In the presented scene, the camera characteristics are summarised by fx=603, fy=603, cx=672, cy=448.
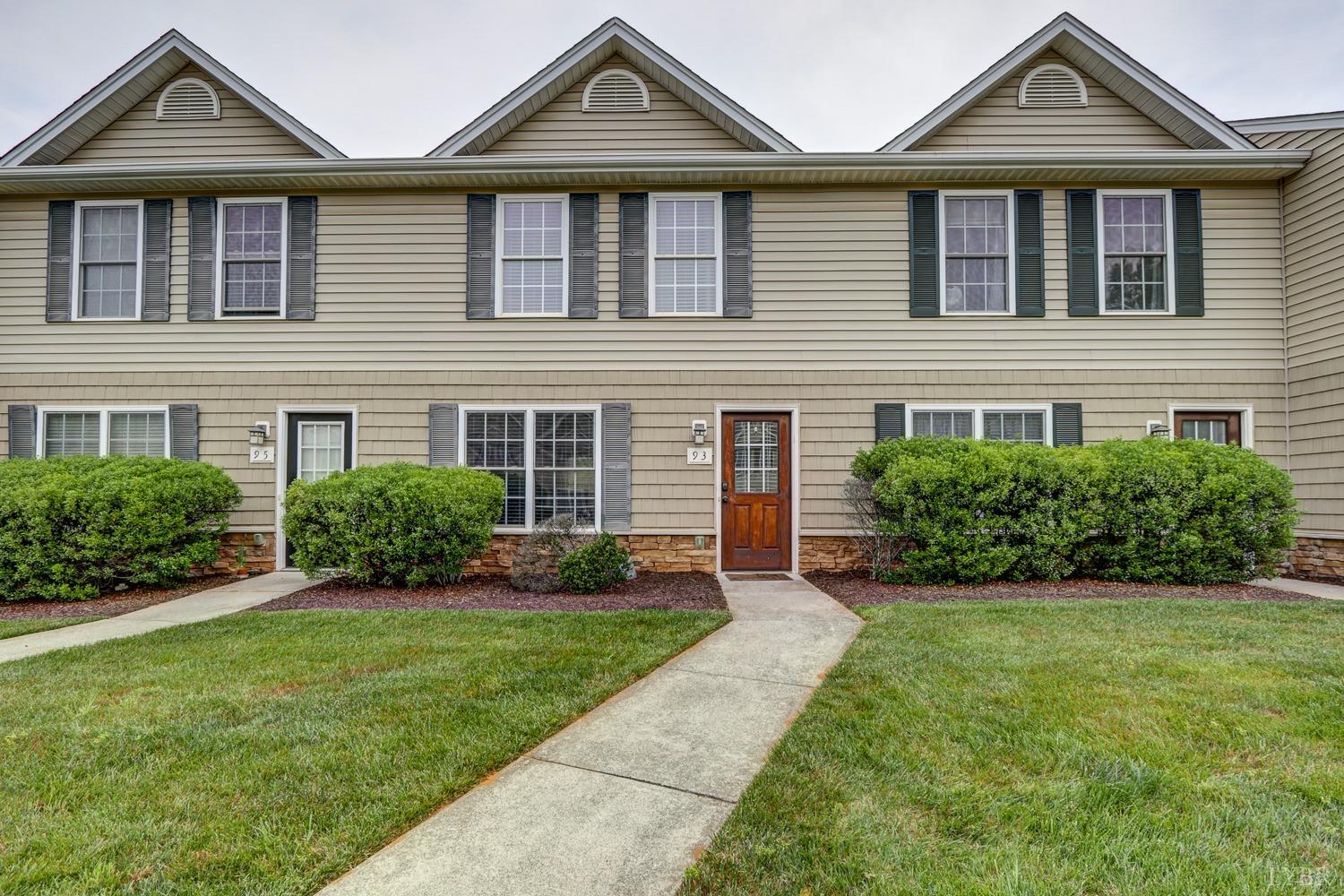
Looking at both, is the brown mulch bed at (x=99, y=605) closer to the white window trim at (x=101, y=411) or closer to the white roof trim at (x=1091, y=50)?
the white window trim at (x=101, y=411)

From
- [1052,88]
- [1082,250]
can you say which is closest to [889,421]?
[1082,250]

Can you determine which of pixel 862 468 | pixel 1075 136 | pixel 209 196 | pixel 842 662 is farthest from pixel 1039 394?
pixel 209 196

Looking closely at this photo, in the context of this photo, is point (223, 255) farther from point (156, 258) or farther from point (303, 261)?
point (303, 261)

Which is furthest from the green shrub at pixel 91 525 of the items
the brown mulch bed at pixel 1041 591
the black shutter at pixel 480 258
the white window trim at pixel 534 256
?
the brown mulch bed at pixel 1041 591

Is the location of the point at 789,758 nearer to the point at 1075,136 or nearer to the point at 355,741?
the point at 355,741

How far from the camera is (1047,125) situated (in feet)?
25.7

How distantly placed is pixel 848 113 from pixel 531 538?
26965 millimetres

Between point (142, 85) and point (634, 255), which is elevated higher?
point (142, 85)

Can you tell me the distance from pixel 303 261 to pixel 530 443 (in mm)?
3744

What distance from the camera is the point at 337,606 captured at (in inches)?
225

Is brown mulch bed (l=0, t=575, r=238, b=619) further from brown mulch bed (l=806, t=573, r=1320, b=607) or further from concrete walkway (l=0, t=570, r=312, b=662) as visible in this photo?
brown mulch bed (l=806, t=573, r=1320, b=607)

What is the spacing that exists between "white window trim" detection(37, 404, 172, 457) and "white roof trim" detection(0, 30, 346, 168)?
314 centimetres

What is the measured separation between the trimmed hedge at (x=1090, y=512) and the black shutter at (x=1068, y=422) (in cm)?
93

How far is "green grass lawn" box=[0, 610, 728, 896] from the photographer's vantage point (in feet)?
6.39
